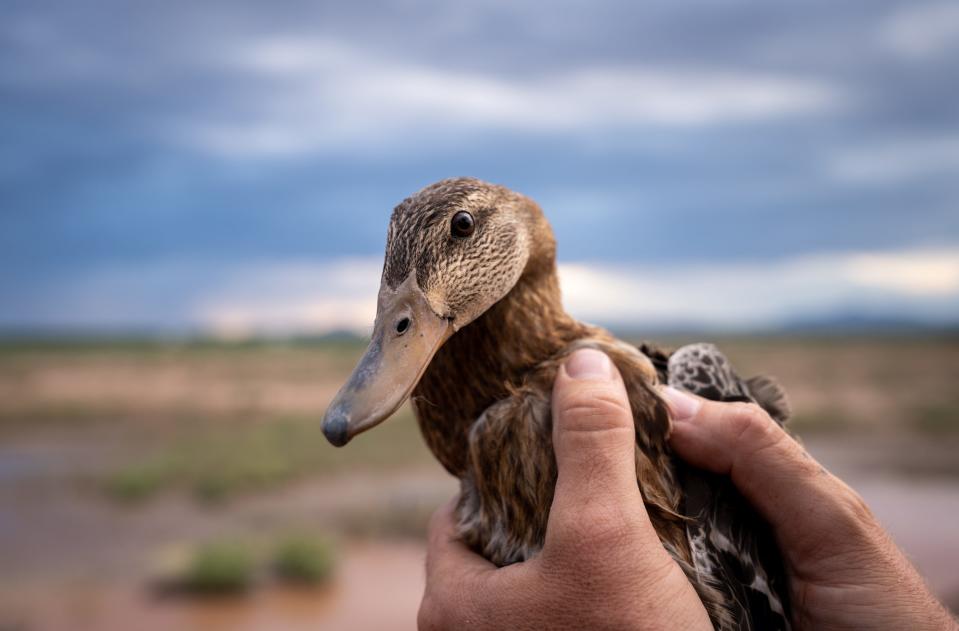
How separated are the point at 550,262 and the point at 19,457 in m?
25.3

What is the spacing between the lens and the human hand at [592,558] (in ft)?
6.45

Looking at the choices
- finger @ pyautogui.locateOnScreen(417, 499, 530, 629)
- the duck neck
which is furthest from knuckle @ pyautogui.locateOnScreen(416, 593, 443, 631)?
the duck neck

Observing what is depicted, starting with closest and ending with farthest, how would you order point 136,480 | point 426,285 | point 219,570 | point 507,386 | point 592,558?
point 592,558 → point 426,285 → point 507,386 → point 219,570 → point 136,480

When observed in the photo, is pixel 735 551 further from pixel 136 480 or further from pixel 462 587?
pixel 136 480

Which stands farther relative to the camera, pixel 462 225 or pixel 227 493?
pixel 227 493

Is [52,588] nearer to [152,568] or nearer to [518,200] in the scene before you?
[152,568]

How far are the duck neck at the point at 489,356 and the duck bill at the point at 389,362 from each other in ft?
0.82

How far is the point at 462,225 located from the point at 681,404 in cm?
89

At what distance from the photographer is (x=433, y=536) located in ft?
8.67

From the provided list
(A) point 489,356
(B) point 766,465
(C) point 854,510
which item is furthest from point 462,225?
(C) point 854,510

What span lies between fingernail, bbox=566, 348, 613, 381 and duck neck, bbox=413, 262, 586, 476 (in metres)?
0.16

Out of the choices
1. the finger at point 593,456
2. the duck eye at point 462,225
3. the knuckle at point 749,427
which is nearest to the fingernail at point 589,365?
the finger at point 593,456

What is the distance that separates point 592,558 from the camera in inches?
77.7

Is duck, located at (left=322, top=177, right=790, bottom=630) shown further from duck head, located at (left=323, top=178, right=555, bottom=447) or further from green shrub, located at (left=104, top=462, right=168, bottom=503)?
green shrub, located at (left=104, top=462, right=168, bottom=503)
